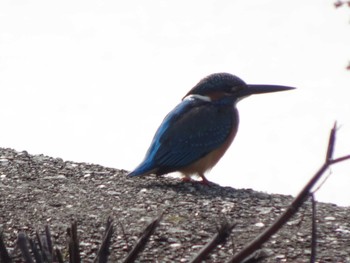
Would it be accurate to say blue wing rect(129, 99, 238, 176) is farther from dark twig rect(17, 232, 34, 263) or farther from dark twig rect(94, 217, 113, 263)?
dark twig rect(17, 232, 34, 263)

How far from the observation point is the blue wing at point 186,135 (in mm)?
7711

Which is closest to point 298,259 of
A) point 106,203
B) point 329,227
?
point 329,227

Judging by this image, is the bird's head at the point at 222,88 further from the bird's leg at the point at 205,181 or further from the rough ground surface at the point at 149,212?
the rough ground surface at the point at 149,212

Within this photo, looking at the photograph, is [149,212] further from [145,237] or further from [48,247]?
[145,237]

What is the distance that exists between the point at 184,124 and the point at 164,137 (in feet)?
0.63

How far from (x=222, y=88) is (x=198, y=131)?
56cm

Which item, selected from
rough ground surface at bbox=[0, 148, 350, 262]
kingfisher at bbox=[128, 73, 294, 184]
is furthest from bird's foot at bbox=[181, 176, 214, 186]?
rough ground surface at bbox=[0, 148, 350, 262]

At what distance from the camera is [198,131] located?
26.2ft

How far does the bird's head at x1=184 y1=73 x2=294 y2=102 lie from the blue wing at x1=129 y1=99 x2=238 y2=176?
0.36 ft

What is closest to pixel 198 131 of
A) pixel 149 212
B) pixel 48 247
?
pixel 149 212

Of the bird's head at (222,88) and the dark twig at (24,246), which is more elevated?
the bird's head at (222,88)

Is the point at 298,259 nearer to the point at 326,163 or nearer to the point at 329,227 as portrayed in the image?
the point at 329,227

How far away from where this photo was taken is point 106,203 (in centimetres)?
647

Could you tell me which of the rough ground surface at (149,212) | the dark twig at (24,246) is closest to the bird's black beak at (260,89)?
the rough ground surface at (149,212)
